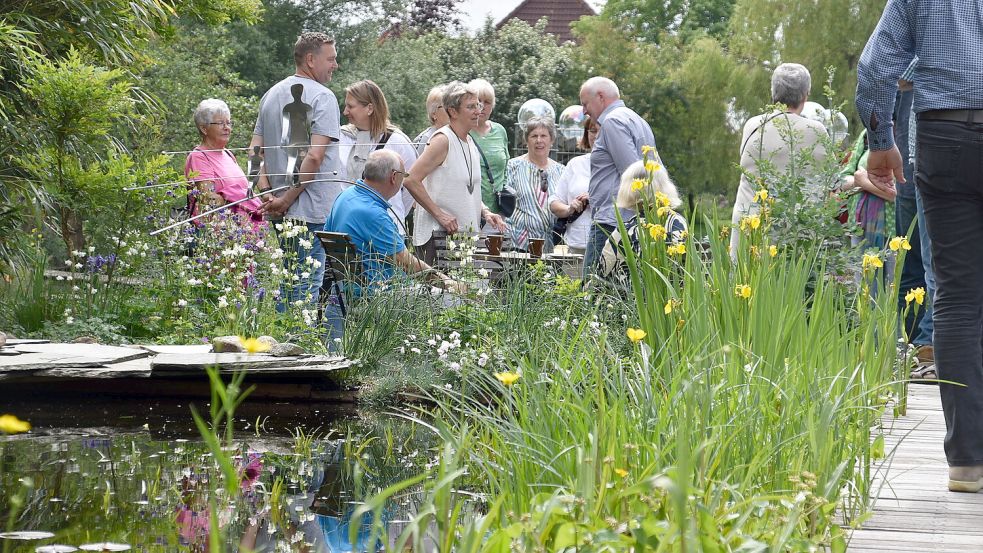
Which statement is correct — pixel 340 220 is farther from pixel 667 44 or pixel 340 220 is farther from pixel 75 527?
pixel 667 44

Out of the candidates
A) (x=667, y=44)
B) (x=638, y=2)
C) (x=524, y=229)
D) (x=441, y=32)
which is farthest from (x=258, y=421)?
(x=638, y=2)

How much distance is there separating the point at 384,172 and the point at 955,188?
4.23 meters

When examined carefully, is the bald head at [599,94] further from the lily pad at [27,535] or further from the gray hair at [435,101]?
the lily pad at [27,535]

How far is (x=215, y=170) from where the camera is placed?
7785 millimetres

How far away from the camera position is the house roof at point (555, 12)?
47.0 metres

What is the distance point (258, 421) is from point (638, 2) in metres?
44.9

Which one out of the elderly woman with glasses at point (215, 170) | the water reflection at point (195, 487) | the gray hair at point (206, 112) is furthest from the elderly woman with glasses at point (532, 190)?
the water reflection at point (195, 487)

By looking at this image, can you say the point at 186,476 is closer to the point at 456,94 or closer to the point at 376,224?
the point at 376,224

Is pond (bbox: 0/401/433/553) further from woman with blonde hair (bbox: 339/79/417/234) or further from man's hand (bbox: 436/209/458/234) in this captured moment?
woman with blonde hair (bbox: 339/79/417/234)

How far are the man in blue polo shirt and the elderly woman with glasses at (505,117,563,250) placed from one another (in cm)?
205

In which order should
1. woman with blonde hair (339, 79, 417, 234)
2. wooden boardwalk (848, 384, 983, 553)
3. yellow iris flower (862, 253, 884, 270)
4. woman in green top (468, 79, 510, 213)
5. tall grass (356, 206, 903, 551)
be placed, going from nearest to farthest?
tall grass (356, 206, 903, 551)
wooden boardwalk (848, 384, 983, 553)
yellow iris flower (862, 253, 884, 270)
woman with blonde hair (339, 79, 417, 234)
woman in green top (468, 79, 510, 213)

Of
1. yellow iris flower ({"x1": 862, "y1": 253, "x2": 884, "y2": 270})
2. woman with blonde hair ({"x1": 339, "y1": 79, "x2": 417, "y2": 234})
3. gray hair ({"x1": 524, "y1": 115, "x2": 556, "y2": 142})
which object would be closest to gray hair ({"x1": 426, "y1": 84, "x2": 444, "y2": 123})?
woman with blonde hair ({"x1": 339, "y1": 79, "x2": 417, "y2": 234})

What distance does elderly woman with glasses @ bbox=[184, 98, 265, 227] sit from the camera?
7.63m

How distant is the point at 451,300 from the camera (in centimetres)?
662
